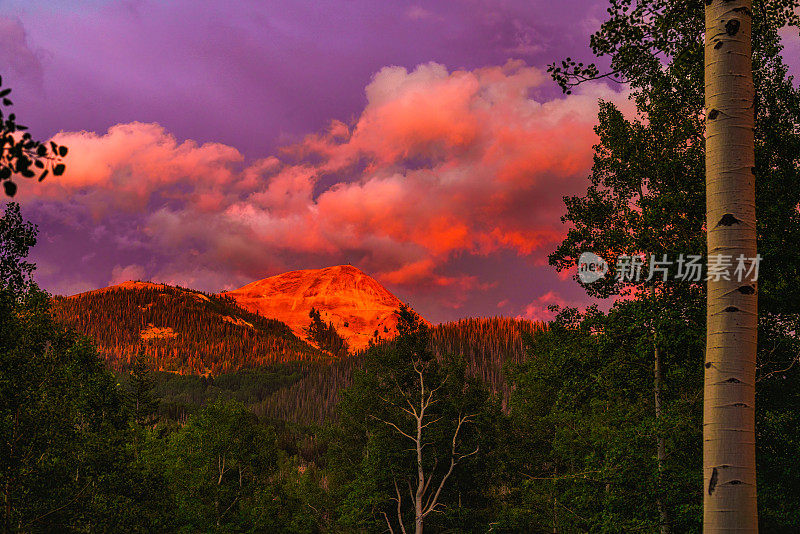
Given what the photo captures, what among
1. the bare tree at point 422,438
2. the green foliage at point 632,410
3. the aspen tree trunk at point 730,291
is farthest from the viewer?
the bare tree at point 422,438

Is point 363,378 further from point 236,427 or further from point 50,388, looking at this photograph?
point 50,388

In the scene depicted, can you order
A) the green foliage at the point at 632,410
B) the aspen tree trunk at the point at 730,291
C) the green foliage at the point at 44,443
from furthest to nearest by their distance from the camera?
1. the green foliage at the point at 44,443
2. the green foliage at the point at 632,410
3. the aspen tree trunk at the point at 730,291

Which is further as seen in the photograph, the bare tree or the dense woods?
the bare tree

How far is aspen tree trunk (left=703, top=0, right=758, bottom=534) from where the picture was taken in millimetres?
3592

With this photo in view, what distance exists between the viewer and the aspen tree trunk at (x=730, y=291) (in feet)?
11.8

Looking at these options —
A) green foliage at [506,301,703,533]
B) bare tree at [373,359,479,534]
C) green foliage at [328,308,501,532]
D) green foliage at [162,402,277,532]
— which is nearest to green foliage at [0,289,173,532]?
green foliage at [328,308,501,532]

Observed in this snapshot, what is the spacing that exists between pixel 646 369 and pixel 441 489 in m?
18.7

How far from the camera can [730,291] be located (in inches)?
152

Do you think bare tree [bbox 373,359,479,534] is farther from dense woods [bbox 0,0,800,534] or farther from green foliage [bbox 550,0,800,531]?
green foliage [bbox 550,0,800,531]

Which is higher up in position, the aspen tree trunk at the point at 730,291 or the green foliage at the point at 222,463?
the aspen tree trunk at the point at 730,291

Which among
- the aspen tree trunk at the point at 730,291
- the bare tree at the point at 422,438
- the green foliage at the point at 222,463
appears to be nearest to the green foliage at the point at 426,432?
the bare tree at the point at 422,438

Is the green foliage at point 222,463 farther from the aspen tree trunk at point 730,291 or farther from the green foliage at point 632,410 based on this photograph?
the aspen tree trunk at point 730,291

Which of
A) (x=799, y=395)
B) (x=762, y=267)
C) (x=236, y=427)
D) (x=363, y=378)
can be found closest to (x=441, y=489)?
(x=363, y=378)

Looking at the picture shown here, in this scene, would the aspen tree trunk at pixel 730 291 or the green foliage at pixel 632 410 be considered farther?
the green foliage at pixel 632 410
